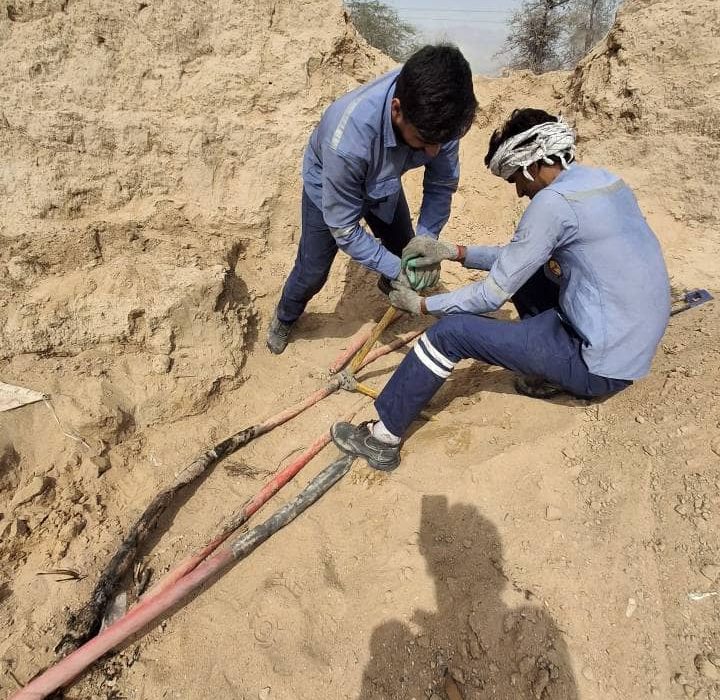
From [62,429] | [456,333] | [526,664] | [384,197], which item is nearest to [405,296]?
[456,333]

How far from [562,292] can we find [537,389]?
75 centimetres

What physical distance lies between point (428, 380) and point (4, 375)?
2.39m

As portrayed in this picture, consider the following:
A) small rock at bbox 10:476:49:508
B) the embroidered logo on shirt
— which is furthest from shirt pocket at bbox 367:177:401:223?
small rock at bbox 10:476:49:508

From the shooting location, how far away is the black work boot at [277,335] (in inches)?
134

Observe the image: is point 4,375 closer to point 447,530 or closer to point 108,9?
point 447,530

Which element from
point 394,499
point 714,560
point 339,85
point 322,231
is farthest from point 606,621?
point 339,85

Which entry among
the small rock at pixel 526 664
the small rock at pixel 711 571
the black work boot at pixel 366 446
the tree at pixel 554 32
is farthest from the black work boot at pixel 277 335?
the tree at pixel 554 32

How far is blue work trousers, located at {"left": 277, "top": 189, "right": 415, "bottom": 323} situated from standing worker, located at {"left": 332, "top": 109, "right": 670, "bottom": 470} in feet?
2.77

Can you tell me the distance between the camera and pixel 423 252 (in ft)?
8.43

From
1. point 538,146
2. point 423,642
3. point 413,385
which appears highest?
point 538,146

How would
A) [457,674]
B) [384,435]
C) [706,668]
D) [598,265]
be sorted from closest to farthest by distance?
[706,668] < [457,674] < [598,265] < [384,435]

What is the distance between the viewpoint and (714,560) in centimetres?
168

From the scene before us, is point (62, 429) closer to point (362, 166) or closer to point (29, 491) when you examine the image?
point (29, 491)

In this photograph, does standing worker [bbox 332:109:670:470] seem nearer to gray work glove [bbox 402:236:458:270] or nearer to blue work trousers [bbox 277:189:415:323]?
gray work glove [bbox 402:236:458:270]
